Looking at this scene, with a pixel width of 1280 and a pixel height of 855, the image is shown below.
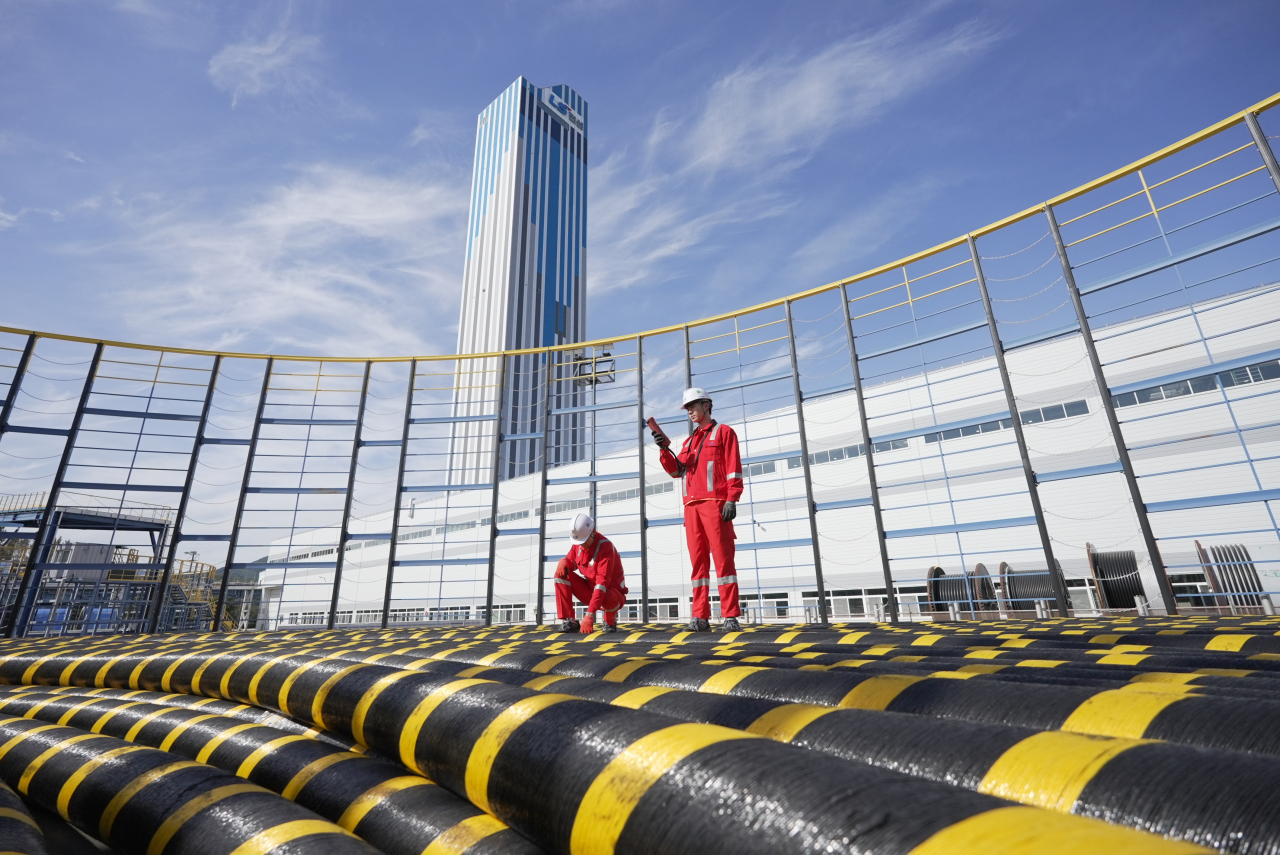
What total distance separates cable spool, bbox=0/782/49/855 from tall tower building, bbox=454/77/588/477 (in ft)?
162

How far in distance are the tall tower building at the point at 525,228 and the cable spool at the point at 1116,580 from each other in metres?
44.5

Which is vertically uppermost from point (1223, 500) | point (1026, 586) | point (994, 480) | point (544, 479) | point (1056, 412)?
point (1056, 412)

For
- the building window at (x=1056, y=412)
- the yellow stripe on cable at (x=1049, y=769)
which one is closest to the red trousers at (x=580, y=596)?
the yellow stripe on cable at (x=1049, y=769)

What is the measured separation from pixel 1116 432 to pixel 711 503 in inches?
136

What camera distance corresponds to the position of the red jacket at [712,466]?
4.72m

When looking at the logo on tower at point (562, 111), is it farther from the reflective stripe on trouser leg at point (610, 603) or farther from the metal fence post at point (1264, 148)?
the reflective stripe on trouser leg at point (610, 603)

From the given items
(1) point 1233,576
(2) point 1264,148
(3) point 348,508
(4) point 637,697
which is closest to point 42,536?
(3) point 348,508

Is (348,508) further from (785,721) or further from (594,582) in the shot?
(785,721)

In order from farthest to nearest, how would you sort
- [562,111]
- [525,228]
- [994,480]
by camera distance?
[562,111] → [525,228] → [994,480]

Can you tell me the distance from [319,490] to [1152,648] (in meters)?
8.53

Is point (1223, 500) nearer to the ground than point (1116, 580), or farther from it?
farther from it

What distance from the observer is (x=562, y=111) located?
Result: 202 ft

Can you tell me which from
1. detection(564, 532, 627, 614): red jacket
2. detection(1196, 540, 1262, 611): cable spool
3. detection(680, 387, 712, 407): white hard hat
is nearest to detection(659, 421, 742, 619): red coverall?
detection(680, 387, 712, 407): white hard hat

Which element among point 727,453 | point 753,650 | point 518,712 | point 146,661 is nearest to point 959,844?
point 518,712
